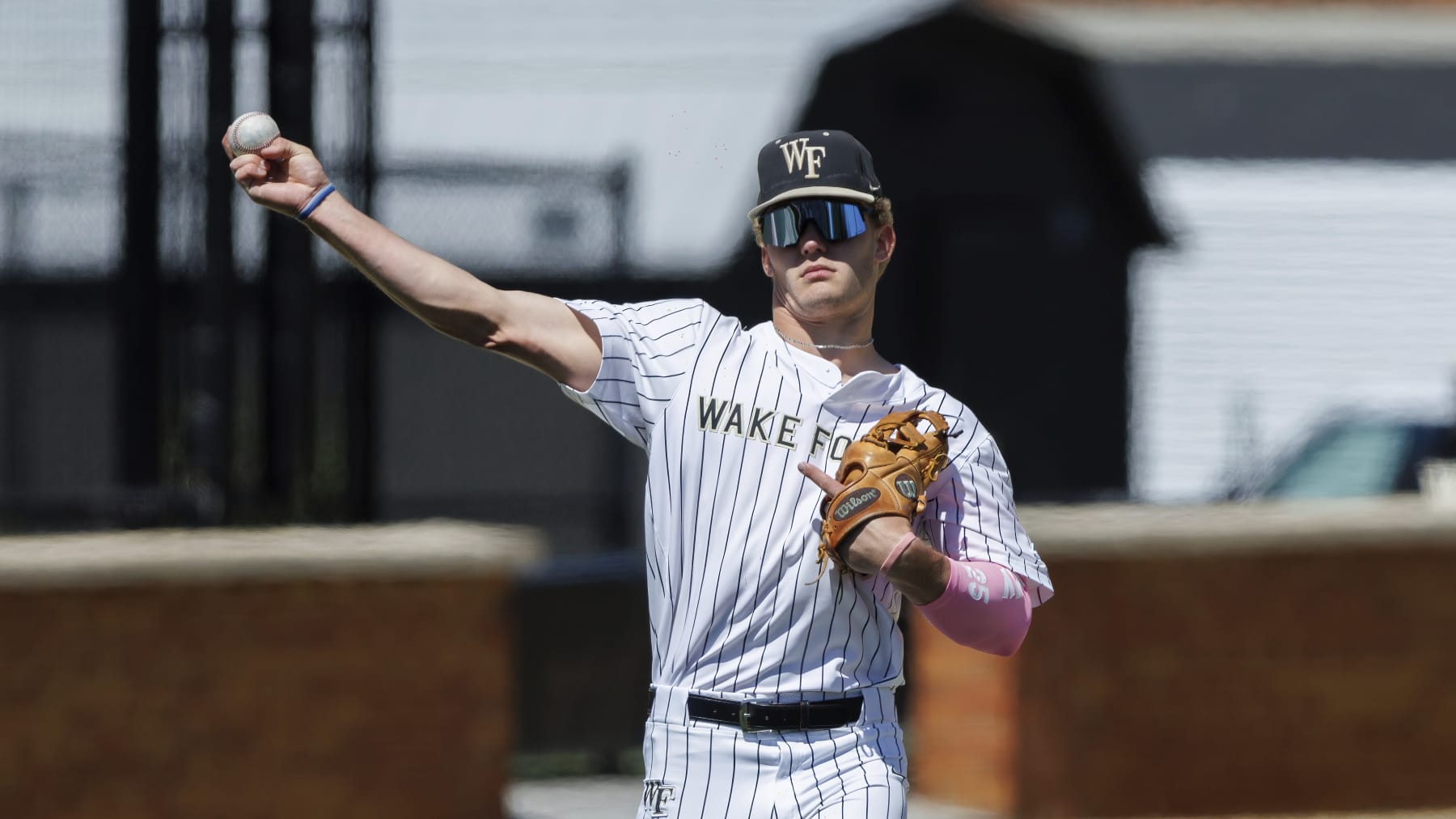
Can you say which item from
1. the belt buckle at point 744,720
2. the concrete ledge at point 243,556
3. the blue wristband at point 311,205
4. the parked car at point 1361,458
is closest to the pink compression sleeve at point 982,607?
the belt buckle at point 744,720

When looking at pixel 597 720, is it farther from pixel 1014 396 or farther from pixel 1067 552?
pixel 1014 396

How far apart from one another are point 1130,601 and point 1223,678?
0.51 metres

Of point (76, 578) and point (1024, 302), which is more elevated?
point (1024, 302)

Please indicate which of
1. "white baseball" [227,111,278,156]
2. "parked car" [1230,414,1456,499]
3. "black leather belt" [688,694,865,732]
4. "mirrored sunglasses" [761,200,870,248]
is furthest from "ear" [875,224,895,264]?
"parked car" [1230,414,1456,499]

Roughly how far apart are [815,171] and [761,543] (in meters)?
0.65

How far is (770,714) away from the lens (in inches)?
131

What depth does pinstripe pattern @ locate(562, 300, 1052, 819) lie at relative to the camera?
3334 mm

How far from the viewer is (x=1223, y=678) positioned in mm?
7844

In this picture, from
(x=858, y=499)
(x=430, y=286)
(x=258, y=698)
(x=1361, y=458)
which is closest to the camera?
(x=858, y=499)

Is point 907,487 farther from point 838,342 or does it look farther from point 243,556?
point 243,556

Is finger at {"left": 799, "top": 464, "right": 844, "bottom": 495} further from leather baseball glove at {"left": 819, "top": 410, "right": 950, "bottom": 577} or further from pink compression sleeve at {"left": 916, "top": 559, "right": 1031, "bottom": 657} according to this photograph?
pink compression sleeve at {"left": 916, "top": 559, "right": 1031, "bottom": 657}

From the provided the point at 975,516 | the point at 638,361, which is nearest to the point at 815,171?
the point at 638,361

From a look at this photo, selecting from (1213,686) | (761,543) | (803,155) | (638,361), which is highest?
(803,155)

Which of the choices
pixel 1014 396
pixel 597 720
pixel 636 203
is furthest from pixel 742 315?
pixel 597 720
